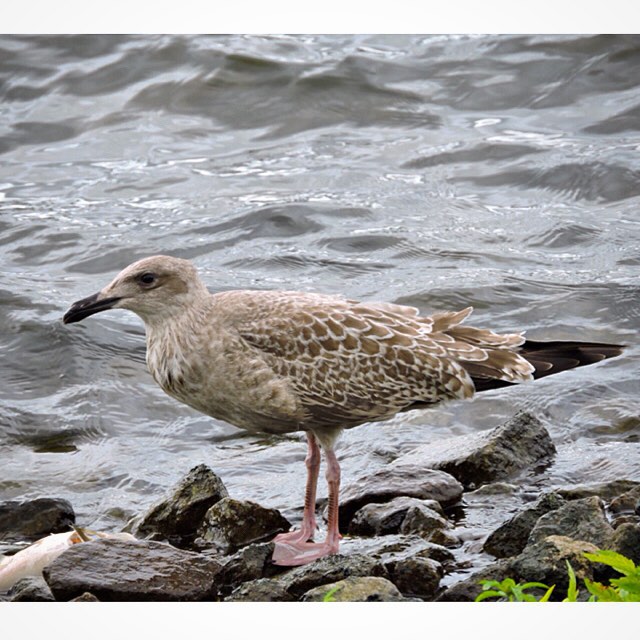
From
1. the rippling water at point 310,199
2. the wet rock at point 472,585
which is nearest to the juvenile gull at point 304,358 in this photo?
the wet rock at point 472,585

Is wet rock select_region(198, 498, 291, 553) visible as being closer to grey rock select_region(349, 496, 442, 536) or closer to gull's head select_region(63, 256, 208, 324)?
grey rock select_region(349, 496, 442, 536)

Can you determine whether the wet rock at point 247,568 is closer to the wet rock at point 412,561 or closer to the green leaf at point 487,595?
the wet rock at point 412,561

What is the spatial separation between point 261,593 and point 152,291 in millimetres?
1528

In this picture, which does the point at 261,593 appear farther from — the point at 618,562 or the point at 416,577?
the point at 618,562

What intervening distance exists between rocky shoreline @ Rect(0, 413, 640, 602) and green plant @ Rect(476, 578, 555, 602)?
9 centimetres

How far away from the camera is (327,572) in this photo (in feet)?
16.4

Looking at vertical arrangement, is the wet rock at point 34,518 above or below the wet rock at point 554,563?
below

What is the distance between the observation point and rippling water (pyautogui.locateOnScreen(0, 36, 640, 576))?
311 inches

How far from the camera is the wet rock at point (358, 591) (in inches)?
183

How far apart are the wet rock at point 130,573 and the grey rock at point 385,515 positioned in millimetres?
900

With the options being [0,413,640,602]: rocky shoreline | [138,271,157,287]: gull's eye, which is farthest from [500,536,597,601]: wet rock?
[138,271,157,287]: gull's eye

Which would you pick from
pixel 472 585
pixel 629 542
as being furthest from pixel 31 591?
pixel 629 542

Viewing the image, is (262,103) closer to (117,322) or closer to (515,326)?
(117,322)

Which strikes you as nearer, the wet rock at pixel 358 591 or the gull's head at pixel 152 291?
the wet rock at pixel 358 591
